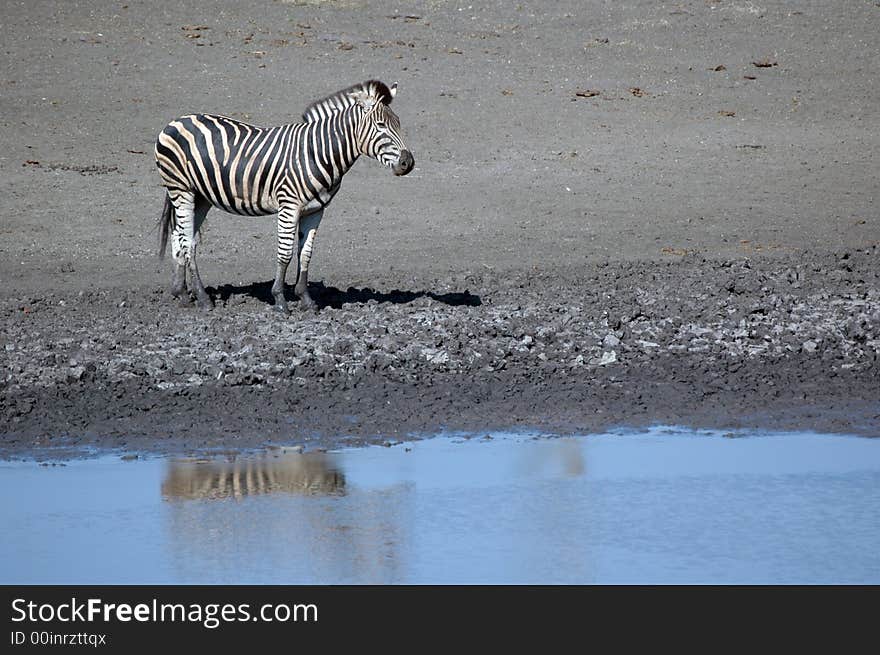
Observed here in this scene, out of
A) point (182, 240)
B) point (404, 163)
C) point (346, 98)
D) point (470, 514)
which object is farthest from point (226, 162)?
point (470, 514)

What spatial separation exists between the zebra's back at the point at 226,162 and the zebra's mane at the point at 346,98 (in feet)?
0.74

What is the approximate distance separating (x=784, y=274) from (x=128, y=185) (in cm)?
727

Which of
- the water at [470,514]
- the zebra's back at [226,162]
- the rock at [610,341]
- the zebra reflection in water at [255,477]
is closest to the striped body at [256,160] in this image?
the zebra's back at [226,162]

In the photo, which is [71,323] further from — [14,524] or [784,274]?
[784,274]

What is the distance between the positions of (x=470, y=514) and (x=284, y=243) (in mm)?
4645

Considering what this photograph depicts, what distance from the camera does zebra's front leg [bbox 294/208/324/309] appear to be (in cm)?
1215

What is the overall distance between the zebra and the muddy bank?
0.54 m

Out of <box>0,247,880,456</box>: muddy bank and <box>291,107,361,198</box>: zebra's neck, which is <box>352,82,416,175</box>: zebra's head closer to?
<box>291,107,361,198</box>: zebra's neck

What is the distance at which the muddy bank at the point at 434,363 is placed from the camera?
9.84 metres

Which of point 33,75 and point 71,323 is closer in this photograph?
point 71,323

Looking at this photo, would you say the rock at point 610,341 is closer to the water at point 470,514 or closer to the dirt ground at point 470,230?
the dirt ground at point 470,230

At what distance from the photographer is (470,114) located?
19.3 meters
